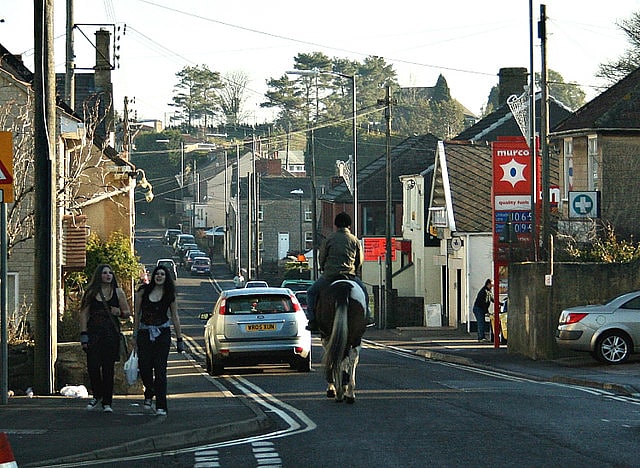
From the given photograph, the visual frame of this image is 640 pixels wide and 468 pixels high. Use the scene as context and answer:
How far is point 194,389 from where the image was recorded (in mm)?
19406

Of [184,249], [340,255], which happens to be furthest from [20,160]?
[184,249]

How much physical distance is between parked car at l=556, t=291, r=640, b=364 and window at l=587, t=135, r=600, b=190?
13784 millimetres

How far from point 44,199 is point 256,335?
6.57m

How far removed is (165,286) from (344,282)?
2.24 m

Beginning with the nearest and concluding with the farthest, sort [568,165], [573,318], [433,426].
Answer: [433,426] → [573,318] → [568,165]

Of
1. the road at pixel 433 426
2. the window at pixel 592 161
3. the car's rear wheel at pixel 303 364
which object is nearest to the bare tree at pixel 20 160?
the car's rear wheel at pixel 303 364

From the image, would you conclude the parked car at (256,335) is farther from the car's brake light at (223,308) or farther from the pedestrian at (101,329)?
the pedestrian at (101,329)

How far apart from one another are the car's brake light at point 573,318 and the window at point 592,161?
13663mm

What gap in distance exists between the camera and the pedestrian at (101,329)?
15.0 metres

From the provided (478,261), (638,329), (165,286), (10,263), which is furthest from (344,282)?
(478,261)

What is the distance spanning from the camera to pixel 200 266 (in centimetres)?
9481

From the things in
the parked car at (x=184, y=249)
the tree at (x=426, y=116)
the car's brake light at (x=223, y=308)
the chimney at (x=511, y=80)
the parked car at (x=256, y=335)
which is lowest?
the parked car at (x=256, y=335)

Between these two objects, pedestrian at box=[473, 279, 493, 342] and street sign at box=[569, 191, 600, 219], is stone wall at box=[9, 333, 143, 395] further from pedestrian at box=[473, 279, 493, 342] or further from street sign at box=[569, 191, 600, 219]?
pedestrian at box=[473, 279, 493, 342]

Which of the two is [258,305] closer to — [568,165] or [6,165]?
[6,165]
